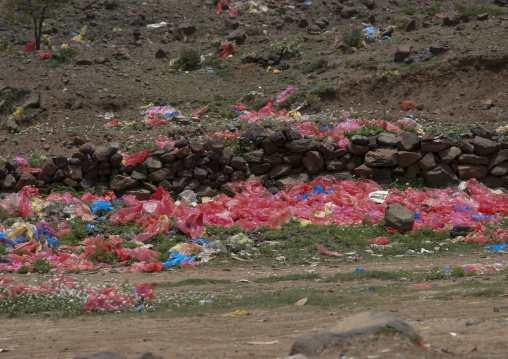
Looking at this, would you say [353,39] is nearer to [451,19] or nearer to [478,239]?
[451,19]

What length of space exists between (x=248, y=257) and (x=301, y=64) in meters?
10.4

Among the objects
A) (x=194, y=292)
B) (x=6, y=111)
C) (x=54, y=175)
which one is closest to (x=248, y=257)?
(x=194, y=292)

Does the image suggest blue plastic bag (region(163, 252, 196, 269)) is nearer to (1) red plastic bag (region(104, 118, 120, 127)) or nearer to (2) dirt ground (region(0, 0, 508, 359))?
(2) dirt ground (region(0, 0, 508, 359))

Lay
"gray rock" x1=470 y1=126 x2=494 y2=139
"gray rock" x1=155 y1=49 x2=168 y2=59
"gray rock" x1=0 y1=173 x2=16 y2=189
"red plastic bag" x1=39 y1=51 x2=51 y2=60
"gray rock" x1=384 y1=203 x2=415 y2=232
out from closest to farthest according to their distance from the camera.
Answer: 1. "gray rock" x1=384 y1=203 x2=415 y2=232
2. "gray rock" x1=0 y1=173 x2=16 y2=189
3. "gray rock" x1=470 y1=126 x2=494 y2=139
4. "red plastic bag" x1=39 y1=51 x2=51 y2=60
5. "gray rock" x1=155 y1=49 x2=168 y2=59

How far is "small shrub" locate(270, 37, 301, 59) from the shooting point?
58.8ft

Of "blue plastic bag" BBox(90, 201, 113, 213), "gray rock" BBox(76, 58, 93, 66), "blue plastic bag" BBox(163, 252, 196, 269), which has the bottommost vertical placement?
"gray rock" BBox(76, 58, 93, 66)

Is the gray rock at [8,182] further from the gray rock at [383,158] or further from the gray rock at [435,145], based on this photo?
the gray rock at [435,145]

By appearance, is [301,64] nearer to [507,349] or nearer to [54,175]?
[54,175]

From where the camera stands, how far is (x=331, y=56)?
17453 mm

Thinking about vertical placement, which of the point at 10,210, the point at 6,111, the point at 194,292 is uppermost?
the point at 194,292

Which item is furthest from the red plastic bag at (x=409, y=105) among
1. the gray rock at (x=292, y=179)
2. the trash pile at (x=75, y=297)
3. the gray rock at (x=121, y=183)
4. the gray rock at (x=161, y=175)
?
the trash pile at (x=75, y=297)

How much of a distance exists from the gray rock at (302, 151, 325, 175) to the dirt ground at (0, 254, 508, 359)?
462 cm

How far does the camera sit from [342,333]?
325cm

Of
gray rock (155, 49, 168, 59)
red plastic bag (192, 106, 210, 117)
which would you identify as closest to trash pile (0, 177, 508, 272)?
red plastic bag (192, 106, 210, 117)
